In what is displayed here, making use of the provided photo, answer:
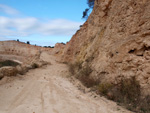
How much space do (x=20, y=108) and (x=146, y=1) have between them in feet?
18.7

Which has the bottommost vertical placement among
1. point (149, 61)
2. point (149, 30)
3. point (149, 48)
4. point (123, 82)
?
point (123, 82)

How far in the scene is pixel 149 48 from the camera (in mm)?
4555

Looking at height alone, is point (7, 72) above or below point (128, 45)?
below

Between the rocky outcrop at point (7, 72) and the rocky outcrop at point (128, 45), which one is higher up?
the rocky outcrop at point (128, 45)

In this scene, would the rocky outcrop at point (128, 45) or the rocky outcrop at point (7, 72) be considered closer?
the rocky outcrop at point (128, 45)

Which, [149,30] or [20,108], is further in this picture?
[149,30]

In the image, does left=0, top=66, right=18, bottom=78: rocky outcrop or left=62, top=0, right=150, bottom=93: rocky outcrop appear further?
left=0, top=66, right=18, bottom=78: rocky outcrop

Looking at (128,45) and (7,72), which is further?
(7,72)

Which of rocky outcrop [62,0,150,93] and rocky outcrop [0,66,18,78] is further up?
rocky outcrop [62,0,150,93]

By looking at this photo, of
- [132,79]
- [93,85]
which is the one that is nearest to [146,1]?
[132,79]

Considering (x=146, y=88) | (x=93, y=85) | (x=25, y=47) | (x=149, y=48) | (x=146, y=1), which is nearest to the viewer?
(x=146, y=88)

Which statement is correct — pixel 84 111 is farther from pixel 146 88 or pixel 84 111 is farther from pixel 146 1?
pixel 146 1

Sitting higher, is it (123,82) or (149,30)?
(149,30)

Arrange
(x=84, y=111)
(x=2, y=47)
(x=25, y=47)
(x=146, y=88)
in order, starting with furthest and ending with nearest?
(x=25, y=47) < (x=2, y=47) < (x=146, y=88) < (x=84, y=111)
